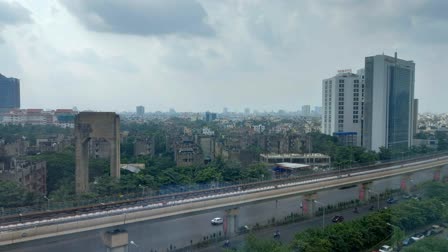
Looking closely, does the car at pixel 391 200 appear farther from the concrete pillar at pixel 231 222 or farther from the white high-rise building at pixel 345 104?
the white high-rise building at pixel 345 104

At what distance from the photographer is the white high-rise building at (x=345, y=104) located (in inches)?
636

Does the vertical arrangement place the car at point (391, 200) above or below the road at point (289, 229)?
above

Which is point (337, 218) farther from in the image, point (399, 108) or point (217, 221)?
point (399, 108)

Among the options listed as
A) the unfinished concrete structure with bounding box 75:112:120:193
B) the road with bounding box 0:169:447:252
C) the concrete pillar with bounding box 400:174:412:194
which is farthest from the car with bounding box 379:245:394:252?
the unfinished concrete structure with bounding box 75:112:120:193

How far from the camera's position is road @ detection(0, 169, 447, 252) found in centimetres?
459

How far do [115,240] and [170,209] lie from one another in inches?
33.0

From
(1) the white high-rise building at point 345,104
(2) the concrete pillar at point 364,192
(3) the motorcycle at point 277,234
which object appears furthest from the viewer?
(1) the white high-rise building at point 345,104

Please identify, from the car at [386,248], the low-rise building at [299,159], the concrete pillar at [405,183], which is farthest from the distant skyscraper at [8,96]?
the concrete pillar at [405,183]

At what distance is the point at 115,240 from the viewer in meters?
4.55

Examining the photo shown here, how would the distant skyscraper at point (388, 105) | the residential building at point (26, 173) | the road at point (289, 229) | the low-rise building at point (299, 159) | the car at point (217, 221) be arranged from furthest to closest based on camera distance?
the low-rise building at point (299, 159), the distant skyscraper at point (388, 105), the residential building at point (26, 173), the car at point (217, 221), the road at point (289, 229)

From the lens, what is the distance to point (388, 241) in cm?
462

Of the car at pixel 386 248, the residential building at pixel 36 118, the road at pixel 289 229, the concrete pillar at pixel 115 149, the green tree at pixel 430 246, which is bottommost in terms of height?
the road at pixel 289 229

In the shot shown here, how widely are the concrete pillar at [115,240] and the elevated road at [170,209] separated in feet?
0.32

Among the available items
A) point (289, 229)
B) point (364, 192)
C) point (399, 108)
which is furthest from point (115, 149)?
point (399, 108)
